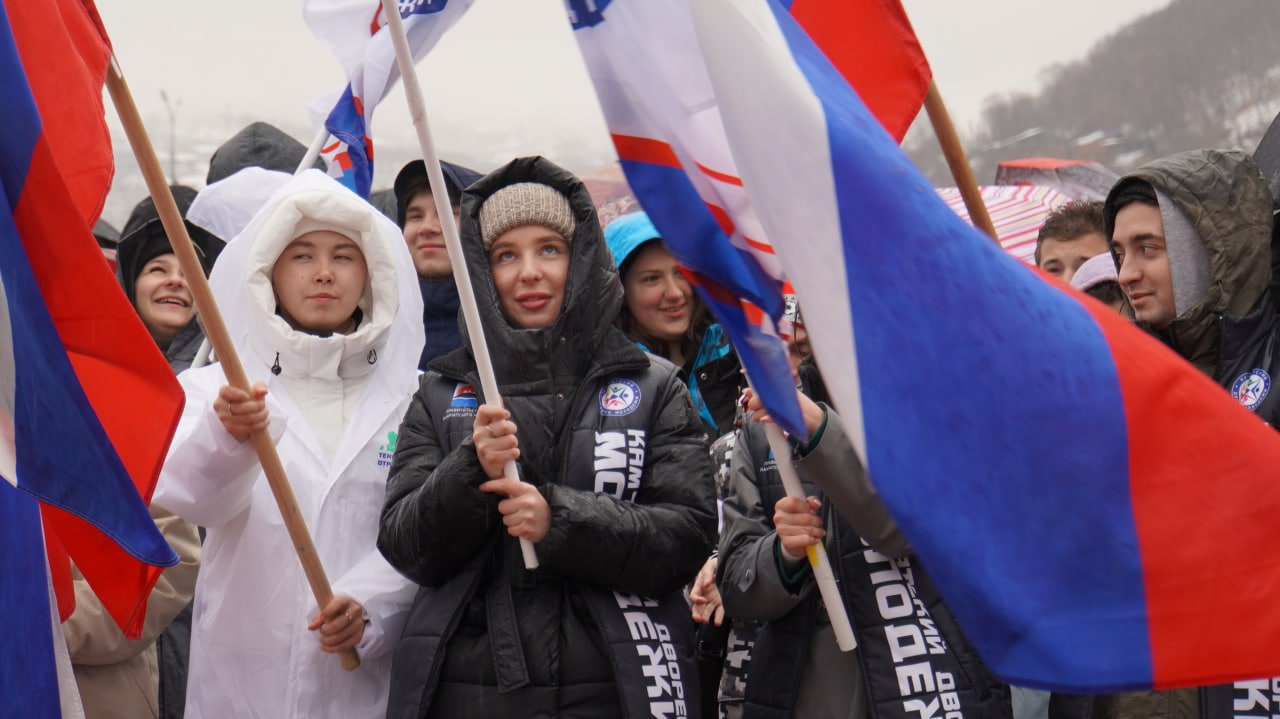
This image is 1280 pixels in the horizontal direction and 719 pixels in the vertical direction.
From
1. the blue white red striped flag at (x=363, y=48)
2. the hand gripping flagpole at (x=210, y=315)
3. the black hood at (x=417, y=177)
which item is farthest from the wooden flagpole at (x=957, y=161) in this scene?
the black hood at (x=417, y=177)

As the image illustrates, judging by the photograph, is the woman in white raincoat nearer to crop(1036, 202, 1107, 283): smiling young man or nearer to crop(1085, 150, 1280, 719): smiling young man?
crop(1085, 150, 1280, 719): smiling young man

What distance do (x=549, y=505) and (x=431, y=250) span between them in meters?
2.35

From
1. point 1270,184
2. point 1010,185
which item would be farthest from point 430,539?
point 1010,185

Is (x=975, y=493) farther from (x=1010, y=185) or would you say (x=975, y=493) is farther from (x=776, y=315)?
(x=1010, y=185)

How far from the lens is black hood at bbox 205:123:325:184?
6.50 m

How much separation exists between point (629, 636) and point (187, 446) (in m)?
1.14

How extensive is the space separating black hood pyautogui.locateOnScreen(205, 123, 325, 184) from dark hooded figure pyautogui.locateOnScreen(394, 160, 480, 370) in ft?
3.22

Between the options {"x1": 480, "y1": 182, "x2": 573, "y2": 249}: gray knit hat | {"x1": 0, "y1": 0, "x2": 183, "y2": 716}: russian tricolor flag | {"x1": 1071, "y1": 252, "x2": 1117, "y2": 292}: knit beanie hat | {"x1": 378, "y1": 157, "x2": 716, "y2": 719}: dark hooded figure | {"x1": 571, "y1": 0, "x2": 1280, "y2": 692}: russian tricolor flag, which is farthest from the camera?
{"x1": 1071, "y1": 252, "x2": 1117, "y2": 292}: knit beanie hat

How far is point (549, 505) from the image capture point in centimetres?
330

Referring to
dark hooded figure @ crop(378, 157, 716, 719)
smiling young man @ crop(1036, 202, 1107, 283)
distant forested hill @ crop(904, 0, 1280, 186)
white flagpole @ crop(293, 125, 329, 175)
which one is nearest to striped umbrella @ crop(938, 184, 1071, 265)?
smiling young man @ crop(1036, 202, 1107, 283)

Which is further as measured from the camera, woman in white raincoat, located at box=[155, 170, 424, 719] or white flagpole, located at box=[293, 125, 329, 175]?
white flagpole, located at box=[293, 125, 329, 175]

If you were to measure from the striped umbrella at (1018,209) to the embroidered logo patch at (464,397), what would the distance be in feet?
10.7

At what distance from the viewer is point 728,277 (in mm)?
2848

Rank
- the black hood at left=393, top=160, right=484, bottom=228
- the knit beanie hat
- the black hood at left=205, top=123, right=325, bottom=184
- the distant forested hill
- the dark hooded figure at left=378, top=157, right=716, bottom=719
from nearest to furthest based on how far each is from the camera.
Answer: the dark hooded figure at left=378, top=157, right=716, bottom=719
the knit beanie hat
the black hood at left=393, top=160, right=484, bottom=228
the black hood at left=205, top=123, right=325, bottom=184
the distant forested hill
